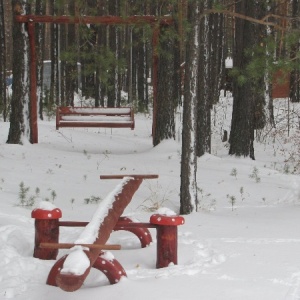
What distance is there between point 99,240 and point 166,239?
76 cm

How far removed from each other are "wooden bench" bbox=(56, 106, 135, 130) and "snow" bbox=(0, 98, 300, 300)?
616 millimetres

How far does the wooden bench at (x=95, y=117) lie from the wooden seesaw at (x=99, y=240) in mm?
6677

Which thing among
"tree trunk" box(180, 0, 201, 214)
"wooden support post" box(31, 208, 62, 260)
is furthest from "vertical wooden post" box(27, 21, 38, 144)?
"wooden support post" box(31, 208, 62, 260)

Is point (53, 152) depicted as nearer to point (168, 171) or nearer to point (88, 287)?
point (168, 171)

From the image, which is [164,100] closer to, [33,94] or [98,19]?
[98,19]

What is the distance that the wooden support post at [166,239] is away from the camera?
15.0 feet

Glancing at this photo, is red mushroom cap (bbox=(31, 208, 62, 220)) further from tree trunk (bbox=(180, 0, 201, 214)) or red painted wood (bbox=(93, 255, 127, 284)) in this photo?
tree trunk (bbox=(180, 0, 201, 214))

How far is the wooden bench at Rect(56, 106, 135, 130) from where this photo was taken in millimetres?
12430

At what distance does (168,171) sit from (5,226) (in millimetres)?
4922

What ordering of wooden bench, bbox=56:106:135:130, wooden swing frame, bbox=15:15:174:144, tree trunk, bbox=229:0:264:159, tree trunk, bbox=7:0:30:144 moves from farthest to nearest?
wooden bench, bbox=56:106:135:130, tree trunk, bbox=7:0:30:144, tree trunk, bbox=229:0:264:159, wooden swing frame, bbox=15:15:174:144

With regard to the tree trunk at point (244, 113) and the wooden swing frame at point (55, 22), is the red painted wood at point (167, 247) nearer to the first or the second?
the wooden swing frame at point (55, 22)

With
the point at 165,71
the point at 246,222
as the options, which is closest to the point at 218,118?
the point at 165,71

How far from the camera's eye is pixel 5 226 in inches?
224

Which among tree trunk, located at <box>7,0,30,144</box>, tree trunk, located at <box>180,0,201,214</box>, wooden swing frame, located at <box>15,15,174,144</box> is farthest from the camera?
tree trunk, located at <box>7,0,30,144</box>
